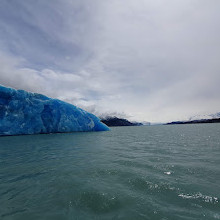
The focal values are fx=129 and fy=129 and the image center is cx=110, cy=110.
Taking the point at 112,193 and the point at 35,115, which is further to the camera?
the point at 35,115

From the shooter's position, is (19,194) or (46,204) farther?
(19,194)

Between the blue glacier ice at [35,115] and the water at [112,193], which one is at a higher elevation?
the blue glacier ice at [35,115]

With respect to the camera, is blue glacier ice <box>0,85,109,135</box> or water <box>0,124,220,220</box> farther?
blue glacier ice <box>0,85,109,135</box>

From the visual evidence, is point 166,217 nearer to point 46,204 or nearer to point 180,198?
point 180,198

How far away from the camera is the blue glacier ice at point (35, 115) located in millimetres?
32000

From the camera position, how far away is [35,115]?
34938 millimetres

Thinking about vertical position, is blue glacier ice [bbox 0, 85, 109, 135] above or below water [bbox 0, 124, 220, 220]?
above

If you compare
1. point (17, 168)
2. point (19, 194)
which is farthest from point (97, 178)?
point (17, 168)

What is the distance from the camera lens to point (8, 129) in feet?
104

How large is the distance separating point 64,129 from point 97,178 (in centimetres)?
3637

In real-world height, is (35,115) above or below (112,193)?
above

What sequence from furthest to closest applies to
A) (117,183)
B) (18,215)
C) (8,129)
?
(8,129)
(117,183)
(18,215)

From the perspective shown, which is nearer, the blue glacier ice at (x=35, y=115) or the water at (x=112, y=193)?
the water at (x=112, y=193)

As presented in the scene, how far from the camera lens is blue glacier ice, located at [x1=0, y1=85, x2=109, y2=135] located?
32.0 meters
